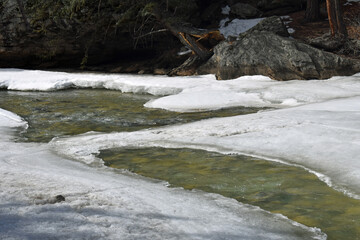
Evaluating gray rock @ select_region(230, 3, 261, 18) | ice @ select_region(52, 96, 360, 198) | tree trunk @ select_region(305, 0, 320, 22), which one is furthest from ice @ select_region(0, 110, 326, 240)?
gray rock @ select_region(230, 3, 261, 18)

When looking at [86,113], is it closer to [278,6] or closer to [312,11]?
[312,11]

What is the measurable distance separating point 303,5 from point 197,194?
20176 mm

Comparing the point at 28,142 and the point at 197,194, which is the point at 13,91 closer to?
the point at 28,142

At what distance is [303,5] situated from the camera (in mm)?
21906

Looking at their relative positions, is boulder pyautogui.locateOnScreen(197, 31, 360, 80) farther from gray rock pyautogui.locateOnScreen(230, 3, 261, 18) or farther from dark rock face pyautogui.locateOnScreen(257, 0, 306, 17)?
dark rock face pyautogui.locateOnScreen(257, 0, 306, 17)

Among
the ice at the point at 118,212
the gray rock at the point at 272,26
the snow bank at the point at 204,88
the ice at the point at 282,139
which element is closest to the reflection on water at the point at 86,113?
the snow bank at the point at 204,88

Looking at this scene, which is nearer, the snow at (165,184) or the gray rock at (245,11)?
the snow at (165,184)

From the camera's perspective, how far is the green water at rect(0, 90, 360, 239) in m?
3.54

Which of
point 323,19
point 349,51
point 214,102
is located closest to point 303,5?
point 323,19

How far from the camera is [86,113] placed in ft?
32.0

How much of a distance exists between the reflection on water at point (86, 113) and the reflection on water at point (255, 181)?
234 cm

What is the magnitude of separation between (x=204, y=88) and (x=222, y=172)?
7238 millimetres

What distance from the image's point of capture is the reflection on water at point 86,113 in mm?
8078

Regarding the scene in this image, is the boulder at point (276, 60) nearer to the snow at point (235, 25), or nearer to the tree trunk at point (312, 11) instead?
the snow at point (235, 25)
